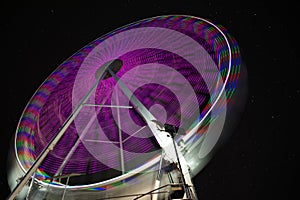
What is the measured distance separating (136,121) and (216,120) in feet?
5.57

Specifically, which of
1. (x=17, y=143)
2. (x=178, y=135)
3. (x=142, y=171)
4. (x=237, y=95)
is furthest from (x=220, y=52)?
(x=17, y=143)

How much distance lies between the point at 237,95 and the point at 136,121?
70.1 inches

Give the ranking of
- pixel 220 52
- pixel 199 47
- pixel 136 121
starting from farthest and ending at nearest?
1. pixel 136 121
2. pixel 199 47
3. pixel 220 52

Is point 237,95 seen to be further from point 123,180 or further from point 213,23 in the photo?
point 123,180

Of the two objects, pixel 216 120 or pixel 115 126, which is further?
pixel 115 126

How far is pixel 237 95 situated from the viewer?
200 cm

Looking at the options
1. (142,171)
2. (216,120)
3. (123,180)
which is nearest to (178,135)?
(216,120)

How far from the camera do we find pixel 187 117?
7.82 feet

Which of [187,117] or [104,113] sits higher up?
[187,117]

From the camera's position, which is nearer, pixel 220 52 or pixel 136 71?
pixel 220 52

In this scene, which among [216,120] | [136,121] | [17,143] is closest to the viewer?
[216,120]

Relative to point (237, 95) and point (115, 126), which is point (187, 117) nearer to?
point (237, 95)

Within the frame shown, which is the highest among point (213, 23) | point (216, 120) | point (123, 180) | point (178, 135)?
point (213, 23)

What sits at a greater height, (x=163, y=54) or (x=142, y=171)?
(x=163, y=54)
